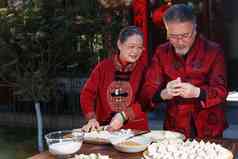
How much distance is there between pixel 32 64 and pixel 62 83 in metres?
0.71

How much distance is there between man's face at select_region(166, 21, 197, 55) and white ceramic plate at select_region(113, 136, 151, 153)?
1.93ft

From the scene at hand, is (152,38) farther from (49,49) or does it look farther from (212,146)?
(212,146)

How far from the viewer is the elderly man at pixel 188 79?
2.78 metres

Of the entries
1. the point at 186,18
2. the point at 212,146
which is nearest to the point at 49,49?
the point at 186,18

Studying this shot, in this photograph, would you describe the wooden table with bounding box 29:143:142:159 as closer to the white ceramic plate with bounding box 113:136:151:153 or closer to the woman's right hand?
the white ceramic plate with bounding box 113:136:151:153

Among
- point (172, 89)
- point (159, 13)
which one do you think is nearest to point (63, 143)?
point (172, 89)

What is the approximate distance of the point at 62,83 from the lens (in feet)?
23.5

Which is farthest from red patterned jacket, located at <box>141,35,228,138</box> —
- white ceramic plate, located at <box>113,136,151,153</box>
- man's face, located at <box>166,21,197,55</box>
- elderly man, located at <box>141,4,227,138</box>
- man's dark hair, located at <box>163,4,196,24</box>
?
white ceramic plate, located at <box>113,136,151,153</box>

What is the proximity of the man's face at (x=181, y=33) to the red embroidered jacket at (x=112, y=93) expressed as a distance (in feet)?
1.29

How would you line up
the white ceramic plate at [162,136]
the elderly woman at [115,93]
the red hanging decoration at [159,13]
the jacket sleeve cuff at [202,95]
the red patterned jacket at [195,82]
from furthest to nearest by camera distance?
the red hanging decoration at [159,13], the elderly woman at [115,93], the red patterned jacket at [195,82], the jacket sleeve cuff at [202,95], the white ceramic plate at [162,136]

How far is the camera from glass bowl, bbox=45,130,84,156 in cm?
249

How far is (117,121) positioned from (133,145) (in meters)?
0.41

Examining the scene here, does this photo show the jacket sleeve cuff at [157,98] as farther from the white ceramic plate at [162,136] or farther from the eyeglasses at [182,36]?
the eyeglasses at [182,36]

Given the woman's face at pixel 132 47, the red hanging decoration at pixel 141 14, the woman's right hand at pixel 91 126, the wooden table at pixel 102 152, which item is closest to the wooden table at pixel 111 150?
the wooden table at pixel 102 152
